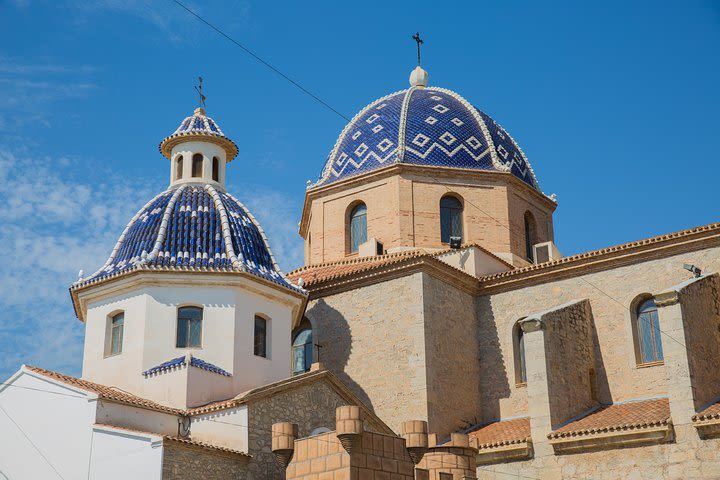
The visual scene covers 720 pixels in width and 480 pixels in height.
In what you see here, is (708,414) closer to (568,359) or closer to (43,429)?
(568,359)

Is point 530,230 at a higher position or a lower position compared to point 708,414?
higher

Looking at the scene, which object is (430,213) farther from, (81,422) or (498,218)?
(81,422)

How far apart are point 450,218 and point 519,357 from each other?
4.35 meters

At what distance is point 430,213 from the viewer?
2397 cm

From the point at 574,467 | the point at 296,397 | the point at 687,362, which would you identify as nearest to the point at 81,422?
the point at 296,397

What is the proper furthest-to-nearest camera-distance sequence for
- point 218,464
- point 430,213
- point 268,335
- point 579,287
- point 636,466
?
point 430,213, point 579,287, point 268,335, point 636,466, point 218,464

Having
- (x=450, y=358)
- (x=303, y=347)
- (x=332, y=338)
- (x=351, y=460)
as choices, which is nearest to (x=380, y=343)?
(x=332, y=338)

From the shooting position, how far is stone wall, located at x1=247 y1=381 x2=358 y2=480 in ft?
53.4

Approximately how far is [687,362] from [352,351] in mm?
6684

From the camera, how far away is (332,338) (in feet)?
69.9

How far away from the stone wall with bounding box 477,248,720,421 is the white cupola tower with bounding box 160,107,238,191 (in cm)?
623

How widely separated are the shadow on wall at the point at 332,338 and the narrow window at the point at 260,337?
2.32 metres

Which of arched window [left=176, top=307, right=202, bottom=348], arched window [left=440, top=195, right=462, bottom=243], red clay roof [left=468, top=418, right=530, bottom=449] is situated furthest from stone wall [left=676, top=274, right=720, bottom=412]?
arched window [left=176, top=307, right=202, bottom=348]

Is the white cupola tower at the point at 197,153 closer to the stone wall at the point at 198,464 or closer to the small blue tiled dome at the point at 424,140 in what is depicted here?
the small blue tiled dome at the point at 424,140
